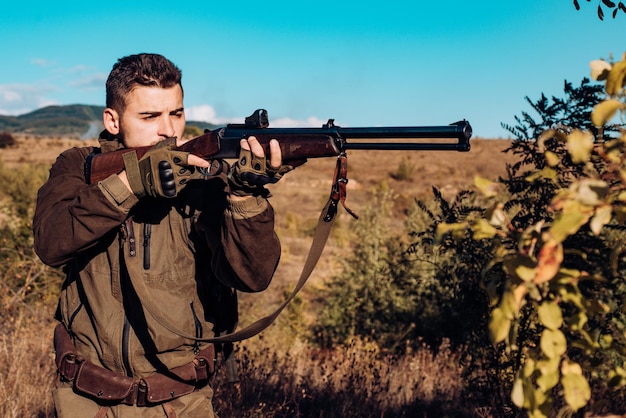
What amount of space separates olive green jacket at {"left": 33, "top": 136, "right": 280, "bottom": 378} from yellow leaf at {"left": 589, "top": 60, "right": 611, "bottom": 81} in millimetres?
1697

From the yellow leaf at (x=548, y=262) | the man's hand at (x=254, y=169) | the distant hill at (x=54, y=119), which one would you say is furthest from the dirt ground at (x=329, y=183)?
the distant hill at (x=54, y=119)

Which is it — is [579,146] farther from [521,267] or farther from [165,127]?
[165,127]

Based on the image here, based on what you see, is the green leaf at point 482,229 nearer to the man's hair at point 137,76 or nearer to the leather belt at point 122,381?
the leather belt at point 122,381

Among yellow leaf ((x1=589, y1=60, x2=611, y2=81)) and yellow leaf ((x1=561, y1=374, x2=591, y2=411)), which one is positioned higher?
yellow leaf ((x1=589, y1=60, x2=611, y2=81))

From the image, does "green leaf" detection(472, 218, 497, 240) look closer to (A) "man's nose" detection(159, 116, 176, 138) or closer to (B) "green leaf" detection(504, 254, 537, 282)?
(B) "green leaf" detection(504, 254, 537, 282)

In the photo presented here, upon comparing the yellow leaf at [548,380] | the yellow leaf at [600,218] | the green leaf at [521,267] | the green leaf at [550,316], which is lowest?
the yellow leaf at [548,380]

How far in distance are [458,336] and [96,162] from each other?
6967 millimetres

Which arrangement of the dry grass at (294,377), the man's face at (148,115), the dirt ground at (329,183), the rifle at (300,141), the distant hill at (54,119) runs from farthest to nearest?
the distant hill at (54,119)
the dirt ground at (329,183)
the dry grass at (294,377)
the man's face at (148,115)
the rifle at (300,141)

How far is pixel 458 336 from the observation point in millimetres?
8789

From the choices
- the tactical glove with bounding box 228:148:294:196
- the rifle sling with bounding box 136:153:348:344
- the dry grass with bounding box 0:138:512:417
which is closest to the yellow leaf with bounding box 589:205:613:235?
the rifle sling with bounding box 136:153:348:344

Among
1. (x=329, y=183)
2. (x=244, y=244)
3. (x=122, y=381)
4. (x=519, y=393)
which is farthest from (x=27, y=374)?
(x=329, y=183)

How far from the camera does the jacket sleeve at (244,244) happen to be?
2.71 m

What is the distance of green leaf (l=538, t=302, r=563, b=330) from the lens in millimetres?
1236

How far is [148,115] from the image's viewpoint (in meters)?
3.09
